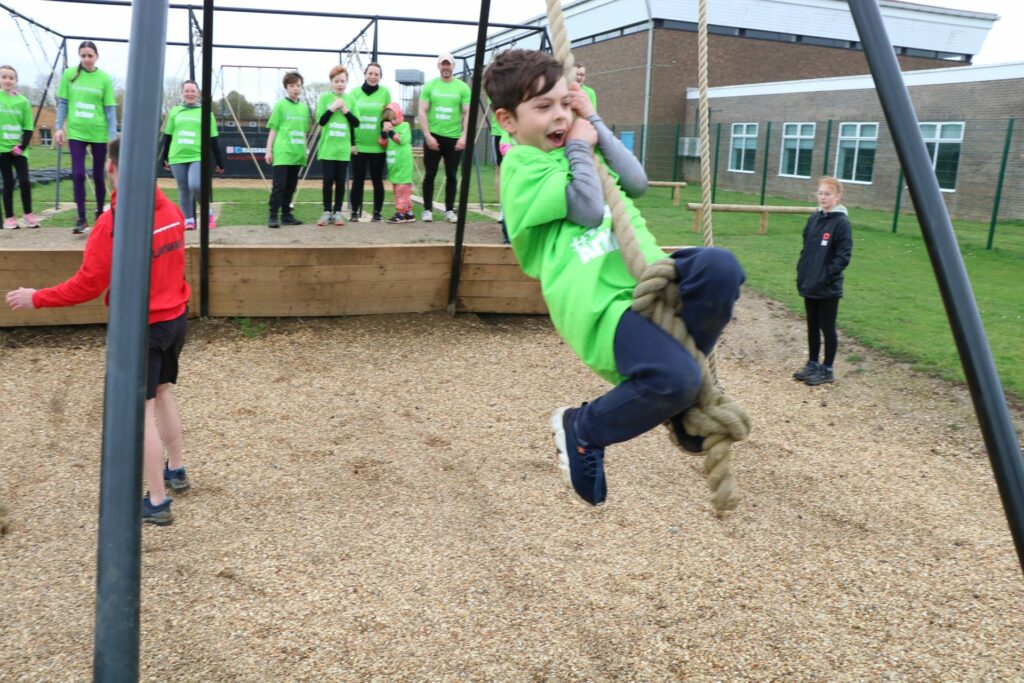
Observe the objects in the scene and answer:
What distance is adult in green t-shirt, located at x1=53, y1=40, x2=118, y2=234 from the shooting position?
26.1ft

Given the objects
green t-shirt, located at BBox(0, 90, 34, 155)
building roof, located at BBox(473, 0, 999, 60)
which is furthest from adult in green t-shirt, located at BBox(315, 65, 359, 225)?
building roof, located at BBox(473, 0, 999, 60)

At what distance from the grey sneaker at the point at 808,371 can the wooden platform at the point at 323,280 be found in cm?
234

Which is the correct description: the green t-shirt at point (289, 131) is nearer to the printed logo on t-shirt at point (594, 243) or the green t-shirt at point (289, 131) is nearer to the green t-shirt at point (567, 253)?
the green t-shirt at point (567, 253)

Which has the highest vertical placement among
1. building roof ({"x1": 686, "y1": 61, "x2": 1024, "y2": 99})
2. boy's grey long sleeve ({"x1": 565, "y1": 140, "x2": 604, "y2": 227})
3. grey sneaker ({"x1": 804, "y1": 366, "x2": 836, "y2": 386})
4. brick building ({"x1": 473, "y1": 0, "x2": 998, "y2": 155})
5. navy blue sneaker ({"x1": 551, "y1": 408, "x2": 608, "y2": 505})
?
brick building ({"x1": 473, "y1": 0, "x2": 998, "y2": 155})

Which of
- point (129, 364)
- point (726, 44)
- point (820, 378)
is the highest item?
point (726, 44)

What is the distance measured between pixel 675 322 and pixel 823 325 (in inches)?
178

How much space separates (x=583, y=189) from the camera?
87.3 inches

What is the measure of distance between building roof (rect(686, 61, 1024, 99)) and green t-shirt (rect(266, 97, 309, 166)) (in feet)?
43.4

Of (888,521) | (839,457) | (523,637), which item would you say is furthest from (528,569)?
(839,457)

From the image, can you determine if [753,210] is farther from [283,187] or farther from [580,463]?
[580,463]

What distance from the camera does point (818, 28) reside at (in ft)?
105

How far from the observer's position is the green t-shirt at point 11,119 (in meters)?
8.11

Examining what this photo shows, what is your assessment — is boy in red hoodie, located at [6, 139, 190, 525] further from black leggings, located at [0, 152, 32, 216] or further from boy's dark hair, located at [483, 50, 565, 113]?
black leggings, located at [0, 152, 32, 216]

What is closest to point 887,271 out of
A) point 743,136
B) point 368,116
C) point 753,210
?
point 753,210
